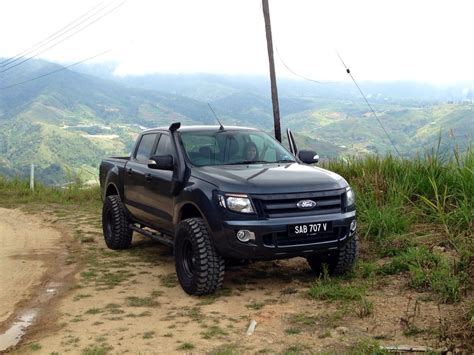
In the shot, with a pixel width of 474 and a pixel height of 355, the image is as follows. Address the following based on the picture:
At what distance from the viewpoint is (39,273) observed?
738 cm

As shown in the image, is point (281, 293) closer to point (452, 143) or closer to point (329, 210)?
point (329, 210)

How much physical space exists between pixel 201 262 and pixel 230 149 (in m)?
1.60

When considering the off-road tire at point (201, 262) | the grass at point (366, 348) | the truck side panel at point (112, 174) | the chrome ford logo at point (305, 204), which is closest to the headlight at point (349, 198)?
the chrome ford logo at point (305, 204)

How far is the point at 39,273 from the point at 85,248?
1.62 metres

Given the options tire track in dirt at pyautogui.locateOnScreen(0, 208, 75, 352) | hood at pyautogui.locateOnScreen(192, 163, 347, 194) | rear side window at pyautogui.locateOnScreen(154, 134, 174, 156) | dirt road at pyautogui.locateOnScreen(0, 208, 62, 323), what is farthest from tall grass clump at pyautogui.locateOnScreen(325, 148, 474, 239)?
dirt road at pyautogui.locateOnScreen(0, 208, 62, 323)

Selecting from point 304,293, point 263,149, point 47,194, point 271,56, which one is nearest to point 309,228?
point 304,293

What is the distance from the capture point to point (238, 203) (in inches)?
222

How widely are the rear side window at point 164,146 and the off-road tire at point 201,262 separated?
1.20m

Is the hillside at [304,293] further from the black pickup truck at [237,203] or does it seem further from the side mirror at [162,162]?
the side mirror at [162,162]

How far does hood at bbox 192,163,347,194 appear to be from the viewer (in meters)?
5.69

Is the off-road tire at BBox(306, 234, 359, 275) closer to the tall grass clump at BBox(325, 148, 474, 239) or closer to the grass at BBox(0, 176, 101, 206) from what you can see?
the tall grass clump at BBox(325, 148, 474, 239)

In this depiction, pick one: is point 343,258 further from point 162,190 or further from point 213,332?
point 162,190

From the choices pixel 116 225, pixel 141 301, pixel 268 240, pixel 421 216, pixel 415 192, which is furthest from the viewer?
pixel 415 192

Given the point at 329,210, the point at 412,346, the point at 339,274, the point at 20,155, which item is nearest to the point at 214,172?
the point at 329,210
